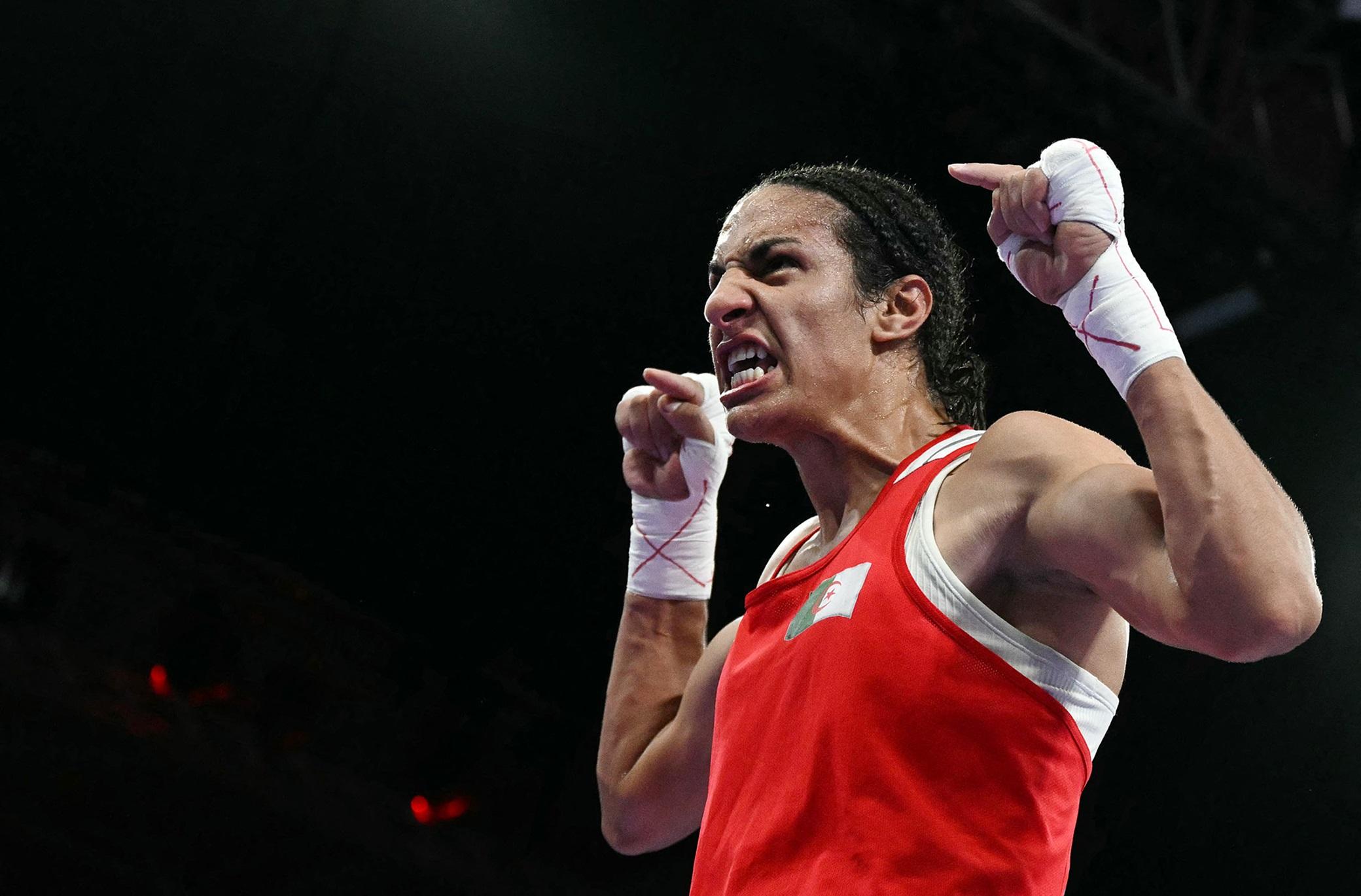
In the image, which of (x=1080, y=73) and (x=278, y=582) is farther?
(x=278, y=582)

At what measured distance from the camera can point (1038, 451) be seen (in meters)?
1.11

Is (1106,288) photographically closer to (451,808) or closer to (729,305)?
(729,305)

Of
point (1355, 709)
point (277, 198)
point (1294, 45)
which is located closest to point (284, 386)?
point (277, 198)

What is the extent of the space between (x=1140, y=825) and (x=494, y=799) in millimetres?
1823

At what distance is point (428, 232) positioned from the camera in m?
3.29

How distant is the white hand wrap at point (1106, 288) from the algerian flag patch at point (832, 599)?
320 mm

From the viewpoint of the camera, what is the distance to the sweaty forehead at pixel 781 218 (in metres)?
1.53

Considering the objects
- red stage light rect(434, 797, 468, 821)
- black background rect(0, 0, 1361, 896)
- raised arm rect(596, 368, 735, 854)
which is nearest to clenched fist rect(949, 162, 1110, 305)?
raised arm rect(596, 368, 735, 854)

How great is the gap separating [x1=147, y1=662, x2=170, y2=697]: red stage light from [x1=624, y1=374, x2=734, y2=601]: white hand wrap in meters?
2.03

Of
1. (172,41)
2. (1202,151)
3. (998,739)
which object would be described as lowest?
(998,739)

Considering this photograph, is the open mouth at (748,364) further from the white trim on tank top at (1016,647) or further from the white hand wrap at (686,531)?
the white trim on tank top at (1016,647)

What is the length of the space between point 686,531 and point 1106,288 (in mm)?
836

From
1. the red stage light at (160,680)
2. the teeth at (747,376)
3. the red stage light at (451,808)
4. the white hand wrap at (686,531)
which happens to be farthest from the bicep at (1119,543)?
the red stage light at (160,680)

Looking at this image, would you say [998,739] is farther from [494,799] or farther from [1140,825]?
[494,799]
